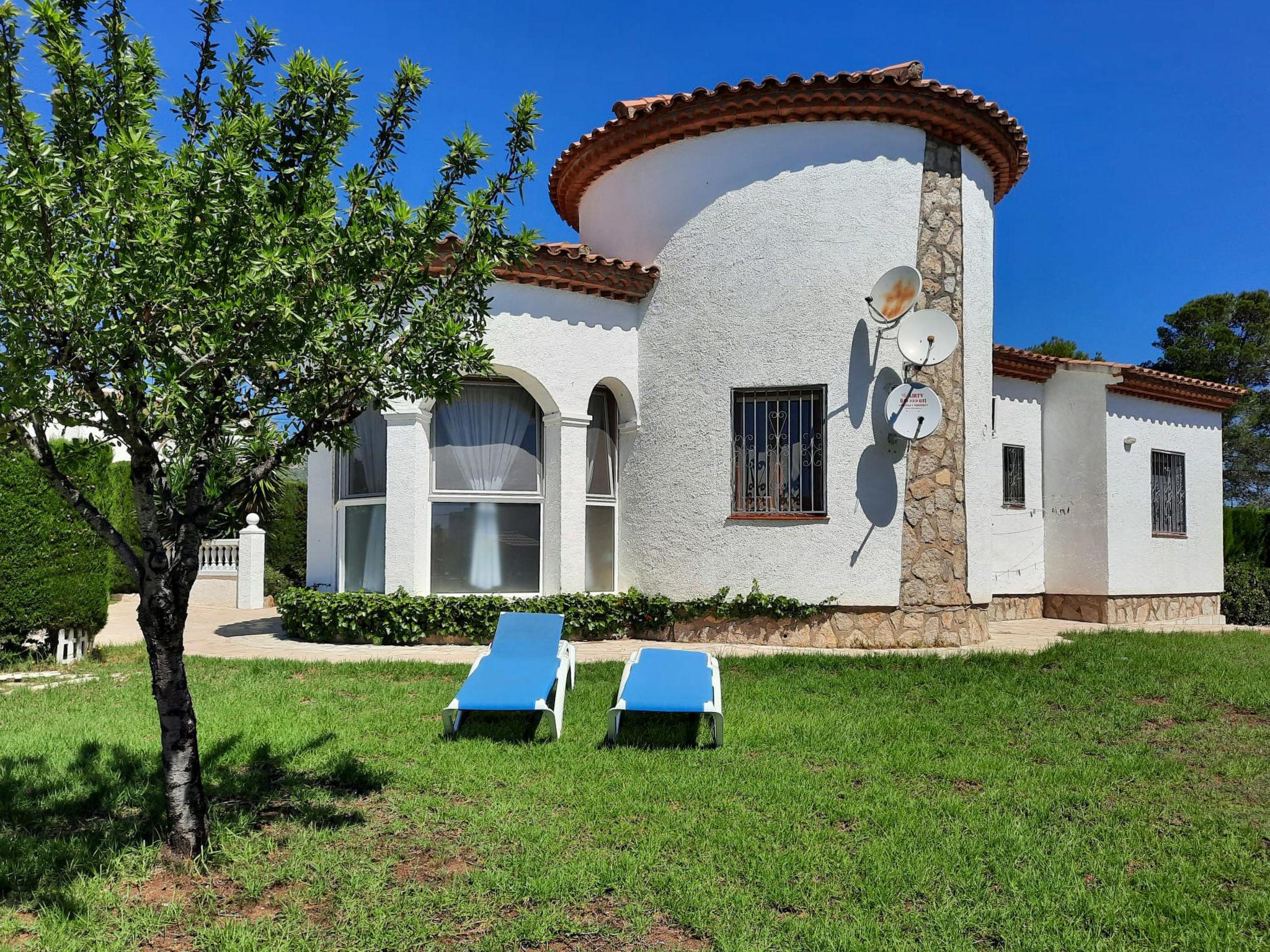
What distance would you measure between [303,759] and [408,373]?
10.3ft

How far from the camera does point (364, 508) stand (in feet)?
40.0

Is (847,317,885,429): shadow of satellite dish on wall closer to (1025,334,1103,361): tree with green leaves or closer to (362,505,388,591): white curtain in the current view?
(362,505,388,591): white curtain

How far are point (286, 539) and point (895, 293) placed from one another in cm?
1609

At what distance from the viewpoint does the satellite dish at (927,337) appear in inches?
435

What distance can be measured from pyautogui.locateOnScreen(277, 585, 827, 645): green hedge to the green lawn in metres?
2.86

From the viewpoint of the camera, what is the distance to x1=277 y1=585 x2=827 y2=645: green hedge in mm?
11188

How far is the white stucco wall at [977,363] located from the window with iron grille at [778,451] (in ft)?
6.97

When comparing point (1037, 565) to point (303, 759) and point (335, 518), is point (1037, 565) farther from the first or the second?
point (303, 759)

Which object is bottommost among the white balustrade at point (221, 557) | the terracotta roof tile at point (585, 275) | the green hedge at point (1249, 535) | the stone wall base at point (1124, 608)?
the stone wall base at point (1124, 608)

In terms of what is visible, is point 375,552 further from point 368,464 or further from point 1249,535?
point 1249,535

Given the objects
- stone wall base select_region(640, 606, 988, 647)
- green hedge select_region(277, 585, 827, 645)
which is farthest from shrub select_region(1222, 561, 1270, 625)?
green hedge select_region(277, 585, 827, 645)

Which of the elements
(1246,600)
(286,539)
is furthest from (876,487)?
(286,539)

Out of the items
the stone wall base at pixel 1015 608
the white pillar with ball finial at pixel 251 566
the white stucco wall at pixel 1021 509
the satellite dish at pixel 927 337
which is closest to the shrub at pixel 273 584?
the white pillar with ball finial at pixel 251 566

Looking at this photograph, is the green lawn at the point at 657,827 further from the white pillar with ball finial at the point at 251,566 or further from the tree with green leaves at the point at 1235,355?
the tree with green leaves at the point at 1235,355
